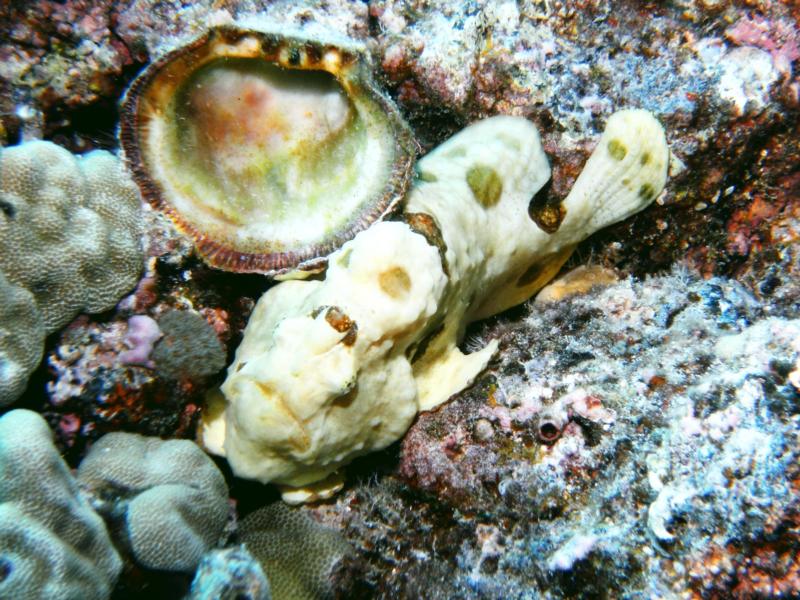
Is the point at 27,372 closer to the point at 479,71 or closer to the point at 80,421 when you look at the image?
the point at 80,421

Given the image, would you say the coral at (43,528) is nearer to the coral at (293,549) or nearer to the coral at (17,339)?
the coral at (17,339)

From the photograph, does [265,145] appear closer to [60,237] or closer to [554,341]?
[60,237]

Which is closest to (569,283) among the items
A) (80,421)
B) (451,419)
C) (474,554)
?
(451,419)

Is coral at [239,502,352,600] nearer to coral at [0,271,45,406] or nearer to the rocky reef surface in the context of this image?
the rocky reef surface

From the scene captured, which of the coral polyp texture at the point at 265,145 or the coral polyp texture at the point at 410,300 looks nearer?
the coral polyp texture at the point at 410,300

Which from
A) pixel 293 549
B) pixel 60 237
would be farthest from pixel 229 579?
pixel 60 237

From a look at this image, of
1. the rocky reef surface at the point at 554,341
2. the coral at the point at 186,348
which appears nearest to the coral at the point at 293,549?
the rocky reef surface at the point at 554,341
